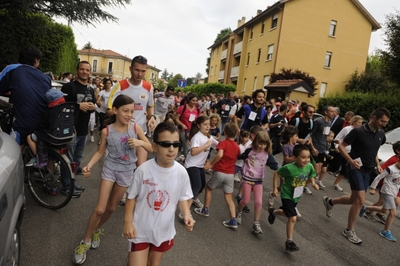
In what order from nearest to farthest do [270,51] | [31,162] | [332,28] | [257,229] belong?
1. [31,162]
2. [257,229]
3. [332,28]
4. [270,51]

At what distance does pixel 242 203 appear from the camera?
15.2 feet

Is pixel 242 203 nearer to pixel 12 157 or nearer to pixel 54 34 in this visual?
pixel 12 157

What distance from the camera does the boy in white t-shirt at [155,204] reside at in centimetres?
235

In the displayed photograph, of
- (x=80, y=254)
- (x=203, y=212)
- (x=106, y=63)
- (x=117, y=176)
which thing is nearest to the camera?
(x=80, y=254)

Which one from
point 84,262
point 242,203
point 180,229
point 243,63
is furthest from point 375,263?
point 243,63

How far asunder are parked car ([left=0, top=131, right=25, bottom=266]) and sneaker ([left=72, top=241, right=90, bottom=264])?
0.69m

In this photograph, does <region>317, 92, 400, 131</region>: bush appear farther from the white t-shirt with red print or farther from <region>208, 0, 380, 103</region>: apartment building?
the white t-shirt with red print

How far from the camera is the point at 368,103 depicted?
17.0 meters

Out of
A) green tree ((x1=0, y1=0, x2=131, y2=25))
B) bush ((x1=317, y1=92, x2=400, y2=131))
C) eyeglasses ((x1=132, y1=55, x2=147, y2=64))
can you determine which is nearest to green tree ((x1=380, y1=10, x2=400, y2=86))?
bush ((x1=317, y1=92, x2=400, y2=131))

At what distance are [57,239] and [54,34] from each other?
57.4 ft

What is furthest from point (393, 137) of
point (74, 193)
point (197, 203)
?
point (74, 193)

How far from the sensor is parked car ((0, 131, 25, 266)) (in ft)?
6.29

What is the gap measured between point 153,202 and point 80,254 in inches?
49.6

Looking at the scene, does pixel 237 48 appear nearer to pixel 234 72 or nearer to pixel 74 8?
pixel 234 72
